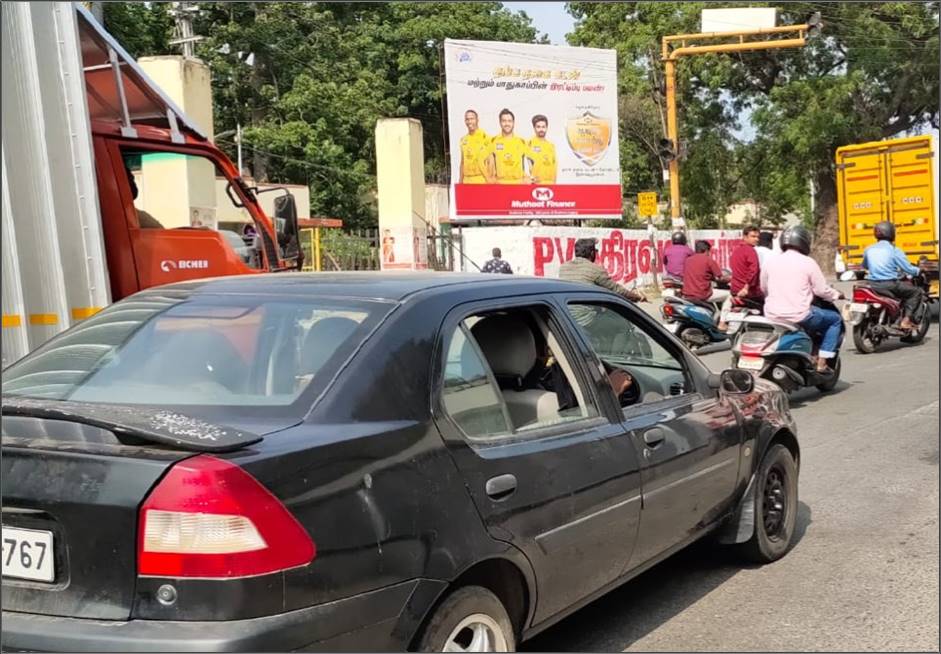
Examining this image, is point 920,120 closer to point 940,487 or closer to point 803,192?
point 803,192

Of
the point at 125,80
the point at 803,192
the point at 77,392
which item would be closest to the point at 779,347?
the point at 125,80

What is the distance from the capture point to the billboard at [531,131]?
75.7ft

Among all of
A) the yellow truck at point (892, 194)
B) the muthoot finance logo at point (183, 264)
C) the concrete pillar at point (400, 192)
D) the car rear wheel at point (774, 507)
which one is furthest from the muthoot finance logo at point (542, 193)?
the car rear wheel at point (774, 507)

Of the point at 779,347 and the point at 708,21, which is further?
the point at 708,21

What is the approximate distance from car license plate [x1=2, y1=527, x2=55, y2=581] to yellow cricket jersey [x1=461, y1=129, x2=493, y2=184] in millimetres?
20899

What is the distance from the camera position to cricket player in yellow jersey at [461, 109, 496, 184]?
75.9 ft

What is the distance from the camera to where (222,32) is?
110 feet

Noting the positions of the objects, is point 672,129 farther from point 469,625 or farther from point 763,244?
point 469,625

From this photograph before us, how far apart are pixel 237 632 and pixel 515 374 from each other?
1710 mm

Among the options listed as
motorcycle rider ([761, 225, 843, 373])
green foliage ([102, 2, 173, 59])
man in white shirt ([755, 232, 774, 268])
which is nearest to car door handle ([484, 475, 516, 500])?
motorcycle rider ([761, 225, 843, 373])

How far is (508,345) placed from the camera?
3779 millimetres

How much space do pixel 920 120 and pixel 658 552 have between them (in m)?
33.4

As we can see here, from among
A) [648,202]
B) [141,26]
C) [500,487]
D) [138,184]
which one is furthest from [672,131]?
[500,487]

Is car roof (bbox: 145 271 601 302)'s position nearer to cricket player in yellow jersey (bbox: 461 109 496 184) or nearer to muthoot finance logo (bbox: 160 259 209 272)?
muthoot finance logo (bbox: 160 259 209 272)
